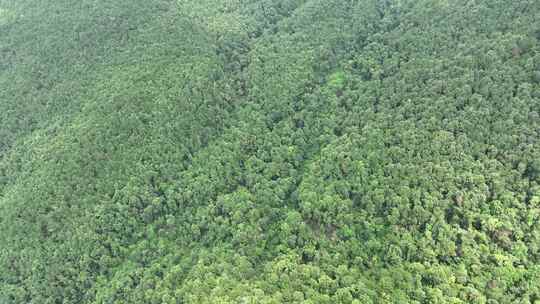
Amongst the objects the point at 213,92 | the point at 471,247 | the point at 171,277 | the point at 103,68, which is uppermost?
the point at 103,68

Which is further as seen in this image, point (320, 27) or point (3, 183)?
point (320, 27)

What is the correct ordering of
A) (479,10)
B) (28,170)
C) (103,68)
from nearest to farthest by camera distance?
(28,170)
(479,10)
(103,68)

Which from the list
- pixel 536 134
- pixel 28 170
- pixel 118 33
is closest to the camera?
pixel 536 134

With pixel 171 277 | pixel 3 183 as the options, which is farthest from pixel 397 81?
pixel 3 183

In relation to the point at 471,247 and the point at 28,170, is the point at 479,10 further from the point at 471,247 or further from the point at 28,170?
the point at 28,170

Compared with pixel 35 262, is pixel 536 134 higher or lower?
lower

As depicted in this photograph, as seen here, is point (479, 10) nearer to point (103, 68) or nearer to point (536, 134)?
point (536, 134)

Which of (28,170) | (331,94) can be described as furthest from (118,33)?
(331,94)
